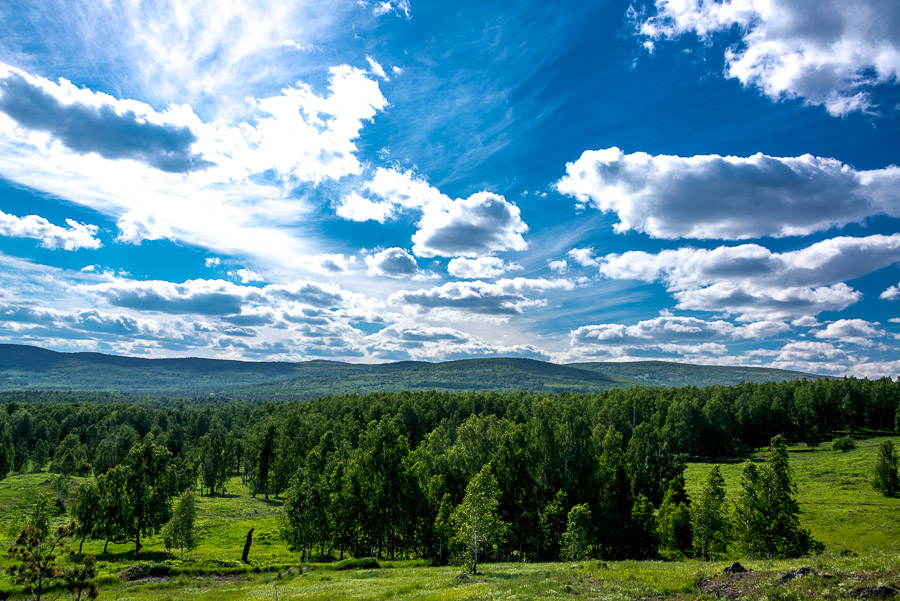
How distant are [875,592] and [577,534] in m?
35.7

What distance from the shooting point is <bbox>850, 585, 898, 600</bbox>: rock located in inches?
638

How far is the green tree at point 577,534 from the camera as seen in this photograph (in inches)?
1924

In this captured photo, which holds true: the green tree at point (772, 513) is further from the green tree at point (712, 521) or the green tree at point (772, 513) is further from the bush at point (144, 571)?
the bush at point (144, 571)

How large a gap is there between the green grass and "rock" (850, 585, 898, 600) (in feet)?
113

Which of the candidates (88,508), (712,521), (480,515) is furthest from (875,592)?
(88,508)

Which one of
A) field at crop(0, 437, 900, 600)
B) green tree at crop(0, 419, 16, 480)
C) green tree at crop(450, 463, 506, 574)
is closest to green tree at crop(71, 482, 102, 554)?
field at crop(0, 437, 900, 600)

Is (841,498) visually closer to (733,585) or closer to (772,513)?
(772,513)

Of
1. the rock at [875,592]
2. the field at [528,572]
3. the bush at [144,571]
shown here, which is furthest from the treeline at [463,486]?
the rock at [875,592]

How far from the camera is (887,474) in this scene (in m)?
73.2

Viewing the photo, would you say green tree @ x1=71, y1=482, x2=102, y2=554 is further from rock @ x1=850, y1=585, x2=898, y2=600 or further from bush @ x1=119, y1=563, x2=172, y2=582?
rock @ x1=850, y1=585, x2=898, y2=600

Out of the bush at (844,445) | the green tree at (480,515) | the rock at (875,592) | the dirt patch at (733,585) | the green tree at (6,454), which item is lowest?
the green tree at (6,454)

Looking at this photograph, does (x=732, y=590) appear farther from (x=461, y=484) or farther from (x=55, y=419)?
(x=55, y=419)

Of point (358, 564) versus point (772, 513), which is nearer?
point (772, 513)

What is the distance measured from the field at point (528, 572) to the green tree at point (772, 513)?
9.51 feet
